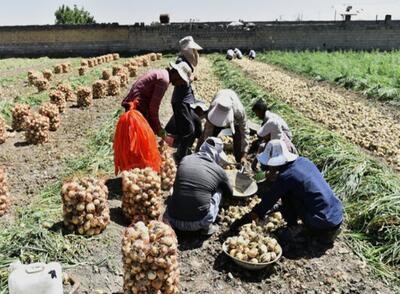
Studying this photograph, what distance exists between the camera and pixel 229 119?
5445 mm

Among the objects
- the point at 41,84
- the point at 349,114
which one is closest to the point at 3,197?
the point at 349,114

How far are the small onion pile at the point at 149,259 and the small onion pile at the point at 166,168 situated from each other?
213 centimetres

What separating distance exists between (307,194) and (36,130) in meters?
4.95

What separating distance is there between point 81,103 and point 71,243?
6776 millimetres

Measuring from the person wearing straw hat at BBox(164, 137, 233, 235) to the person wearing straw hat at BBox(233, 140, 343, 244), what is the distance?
38cm

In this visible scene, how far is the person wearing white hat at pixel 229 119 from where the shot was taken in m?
5.43

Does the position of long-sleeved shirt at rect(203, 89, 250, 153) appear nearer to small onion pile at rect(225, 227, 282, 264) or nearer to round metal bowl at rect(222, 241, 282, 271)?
small onion pile at rect(225, 227, 282, 264)

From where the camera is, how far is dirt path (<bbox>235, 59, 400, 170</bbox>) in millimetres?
7238

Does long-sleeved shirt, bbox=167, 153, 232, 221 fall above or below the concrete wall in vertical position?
below

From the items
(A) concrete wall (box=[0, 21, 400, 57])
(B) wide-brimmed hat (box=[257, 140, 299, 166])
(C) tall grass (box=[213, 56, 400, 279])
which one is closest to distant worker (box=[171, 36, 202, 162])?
(C) tall grass (box=[213, 56, 400, 279])

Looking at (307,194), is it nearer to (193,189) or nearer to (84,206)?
(193,189)

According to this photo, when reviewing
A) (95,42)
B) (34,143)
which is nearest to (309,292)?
(34,143)

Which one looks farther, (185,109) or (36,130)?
(36,130)

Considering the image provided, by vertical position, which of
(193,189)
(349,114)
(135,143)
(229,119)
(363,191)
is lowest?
(363,191)
